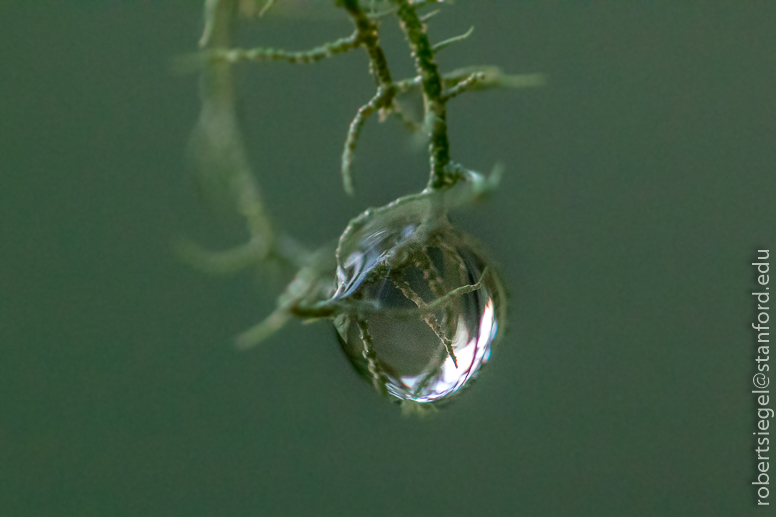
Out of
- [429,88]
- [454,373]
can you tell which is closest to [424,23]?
[429,88]

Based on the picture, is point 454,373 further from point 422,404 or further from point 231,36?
point 231,36

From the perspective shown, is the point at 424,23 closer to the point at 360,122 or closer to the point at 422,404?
the point at 360,122

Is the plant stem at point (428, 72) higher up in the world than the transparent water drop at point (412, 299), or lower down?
higher up

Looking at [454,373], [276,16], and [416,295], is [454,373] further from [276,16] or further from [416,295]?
[276,16]

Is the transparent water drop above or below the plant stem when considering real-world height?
below

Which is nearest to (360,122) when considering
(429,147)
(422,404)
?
(429,147)
